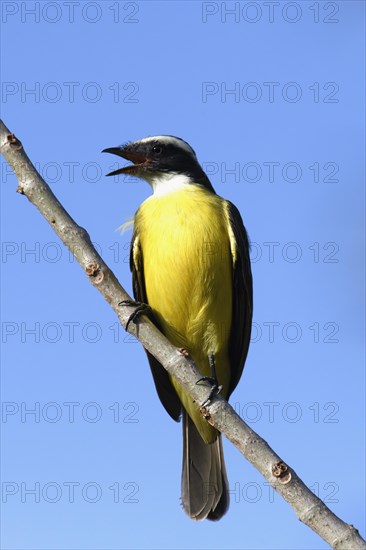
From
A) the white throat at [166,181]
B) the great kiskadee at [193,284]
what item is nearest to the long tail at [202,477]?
the great kiskadee at [193,284]

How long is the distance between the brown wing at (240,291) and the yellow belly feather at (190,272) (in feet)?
0.20

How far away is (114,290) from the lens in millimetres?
4012

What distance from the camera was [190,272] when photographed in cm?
616

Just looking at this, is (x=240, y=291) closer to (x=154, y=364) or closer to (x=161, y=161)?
(x=154, y=364)

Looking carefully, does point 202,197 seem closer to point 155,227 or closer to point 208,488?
point 155,227

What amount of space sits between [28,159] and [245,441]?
1.59 m

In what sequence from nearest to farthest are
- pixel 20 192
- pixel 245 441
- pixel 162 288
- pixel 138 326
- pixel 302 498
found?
pixel 302 498, pixel 245 441, pixel 20 192, pixel 138 326, pixel 162 288

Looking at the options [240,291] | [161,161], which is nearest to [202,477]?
[240,291]

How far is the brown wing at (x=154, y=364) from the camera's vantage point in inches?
254

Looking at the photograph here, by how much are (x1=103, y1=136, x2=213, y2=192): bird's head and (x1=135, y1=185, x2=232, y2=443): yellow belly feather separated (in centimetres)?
40

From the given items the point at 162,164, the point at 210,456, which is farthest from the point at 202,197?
the point at 210,456

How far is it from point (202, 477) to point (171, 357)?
271cm

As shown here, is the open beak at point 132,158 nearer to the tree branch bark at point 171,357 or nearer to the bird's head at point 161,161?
the bird's head at point 161,161

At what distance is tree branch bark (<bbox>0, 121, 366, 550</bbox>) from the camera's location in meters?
3.35
